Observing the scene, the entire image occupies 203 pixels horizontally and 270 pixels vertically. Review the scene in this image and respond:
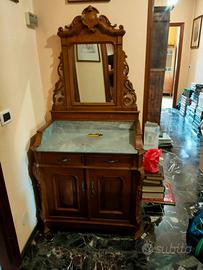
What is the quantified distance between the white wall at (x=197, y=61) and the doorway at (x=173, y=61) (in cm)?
42

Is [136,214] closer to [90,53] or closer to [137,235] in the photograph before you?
[137,235]

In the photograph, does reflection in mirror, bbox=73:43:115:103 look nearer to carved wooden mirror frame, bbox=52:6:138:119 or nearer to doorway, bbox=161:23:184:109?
carved wooden mirror frame, bbox=52:6:138:119

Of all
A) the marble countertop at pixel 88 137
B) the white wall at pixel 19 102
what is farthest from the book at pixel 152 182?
the white wall at pixel 19 102

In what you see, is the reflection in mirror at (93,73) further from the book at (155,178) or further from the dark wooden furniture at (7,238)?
the dark wooden furniture at (7,238)

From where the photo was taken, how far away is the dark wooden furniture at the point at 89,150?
5.41 ft

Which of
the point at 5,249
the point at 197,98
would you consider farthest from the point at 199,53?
the point at 5,249

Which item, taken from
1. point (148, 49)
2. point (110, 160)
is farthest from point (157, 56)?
point (110, 160)

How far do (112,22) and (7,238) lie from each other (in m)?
1.88

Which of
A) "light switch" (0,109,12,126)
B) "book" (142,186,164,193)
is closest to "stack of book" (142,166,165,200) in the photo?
"book" (142,186,164,193)

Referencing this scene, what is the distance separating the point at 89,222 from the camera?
185 cm

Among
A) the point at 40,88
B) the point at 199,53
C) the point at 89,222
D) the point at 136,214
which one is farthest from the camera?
the point at 199,53

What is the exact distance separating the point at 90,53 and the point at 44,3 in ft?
1.84

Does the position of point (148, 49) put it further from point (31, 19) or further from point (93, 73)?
point (31, 19)

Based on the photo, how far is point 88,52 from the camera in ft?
6.09
